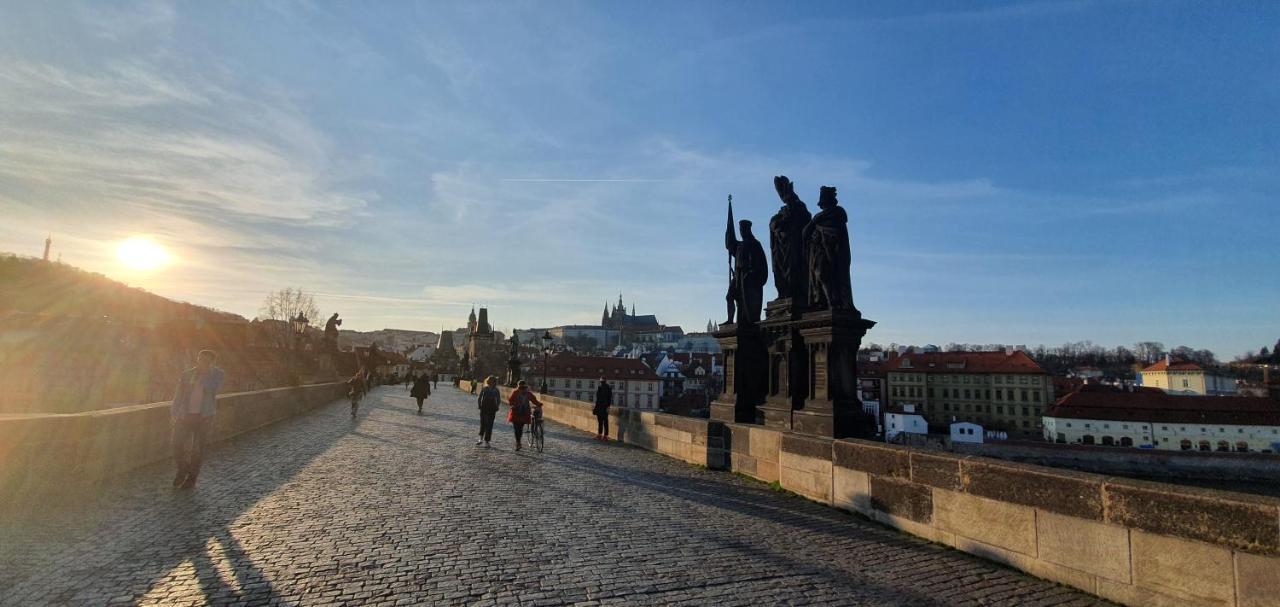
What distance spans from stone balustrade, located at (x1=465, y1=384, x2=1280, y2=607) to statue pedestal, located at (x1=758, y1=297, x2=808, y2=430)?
2000 millimetres

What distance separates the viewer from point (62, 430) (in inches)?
259

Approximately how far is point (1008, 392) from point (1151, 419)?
37.2 m

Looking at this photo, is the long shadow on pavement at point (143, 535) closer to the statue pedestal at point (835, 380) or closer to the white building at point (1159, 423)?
the statue pedestal at point (835, 380)

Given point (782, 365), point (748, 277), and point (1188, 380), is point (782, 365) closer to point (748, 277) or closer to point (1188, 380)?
point (748, 277)

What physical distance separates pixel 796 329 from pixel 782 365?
0.65 meters

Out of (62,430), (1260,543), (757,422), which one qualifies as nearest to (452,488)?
(62,430)

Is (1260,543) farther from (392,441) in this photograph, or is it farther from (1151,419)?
(1151,419)

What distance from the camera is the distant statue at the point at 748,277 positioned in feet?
36.4

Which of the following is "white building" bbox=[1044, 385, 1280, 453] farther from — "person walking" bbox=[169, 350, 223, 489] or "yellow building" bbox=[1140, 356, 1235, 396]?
"person walking" bbox=[169, 350, 223, 489]

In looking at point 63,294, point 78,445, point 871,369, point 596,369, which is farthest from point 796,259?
point 596,369

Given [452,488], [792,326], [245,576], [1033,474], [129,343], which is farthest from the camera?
[129,343]

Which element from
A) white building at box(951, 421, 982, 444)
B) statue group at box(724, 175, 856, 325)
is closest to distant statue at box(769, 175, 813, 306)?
statue group at box(724, 175, 856, 325)

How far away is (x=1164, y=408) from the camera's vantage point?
3984 centimetres

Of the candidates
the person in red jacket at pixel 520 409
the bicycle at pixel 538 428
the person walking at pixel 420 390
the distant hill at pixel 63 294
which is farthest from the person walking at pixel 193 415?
the distant hill at pixel 63 294
